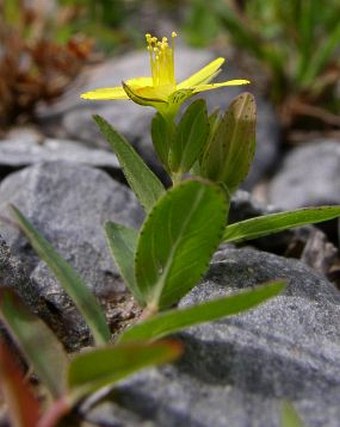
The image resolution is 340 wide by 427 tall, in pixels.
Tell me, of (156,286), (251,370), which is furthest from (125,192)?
(251,370)

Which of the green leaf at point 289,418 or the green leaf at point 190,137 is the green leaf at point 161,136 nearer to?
the green leaf at point 190,137

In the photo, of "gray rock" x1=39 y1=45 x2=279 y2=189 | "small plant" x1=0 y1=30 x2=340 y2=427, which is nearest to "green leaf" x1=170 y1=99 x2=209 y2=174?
"small plant" x1=0 y1=30 x2=340 y2=427

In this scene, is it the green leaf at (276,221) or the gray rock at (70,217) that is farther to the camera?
the gray rock at (70,217)

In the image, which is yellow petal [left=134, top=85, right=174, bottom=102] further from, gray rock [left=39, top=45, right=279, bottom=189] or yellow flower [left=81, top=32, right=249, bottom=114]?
gray rock [left=39, top=45, right=279, bottom=189]

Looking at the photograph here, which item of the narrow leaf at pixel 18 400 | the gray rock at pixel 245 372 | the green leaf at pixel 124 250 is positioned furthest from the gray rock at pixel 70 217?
the narrow leaf at pixel 18 400

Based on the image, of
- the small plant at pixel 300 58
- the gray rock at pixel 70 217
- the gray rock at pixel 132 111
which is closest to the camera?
the gray rock at pixel 70 217

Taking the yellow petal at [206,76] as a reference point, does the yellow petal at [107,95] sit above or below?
above

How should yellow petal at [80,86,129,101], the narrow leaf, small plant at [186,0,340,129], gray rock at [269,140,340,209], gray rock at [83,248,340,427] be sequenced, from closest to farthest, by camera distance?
the narrow leaf → gray rock at [83,248,340,427] → yellow petal at [80,86,129,101] → gray rock at [269,140,340,209] → small plant at [186,0,340,129]
